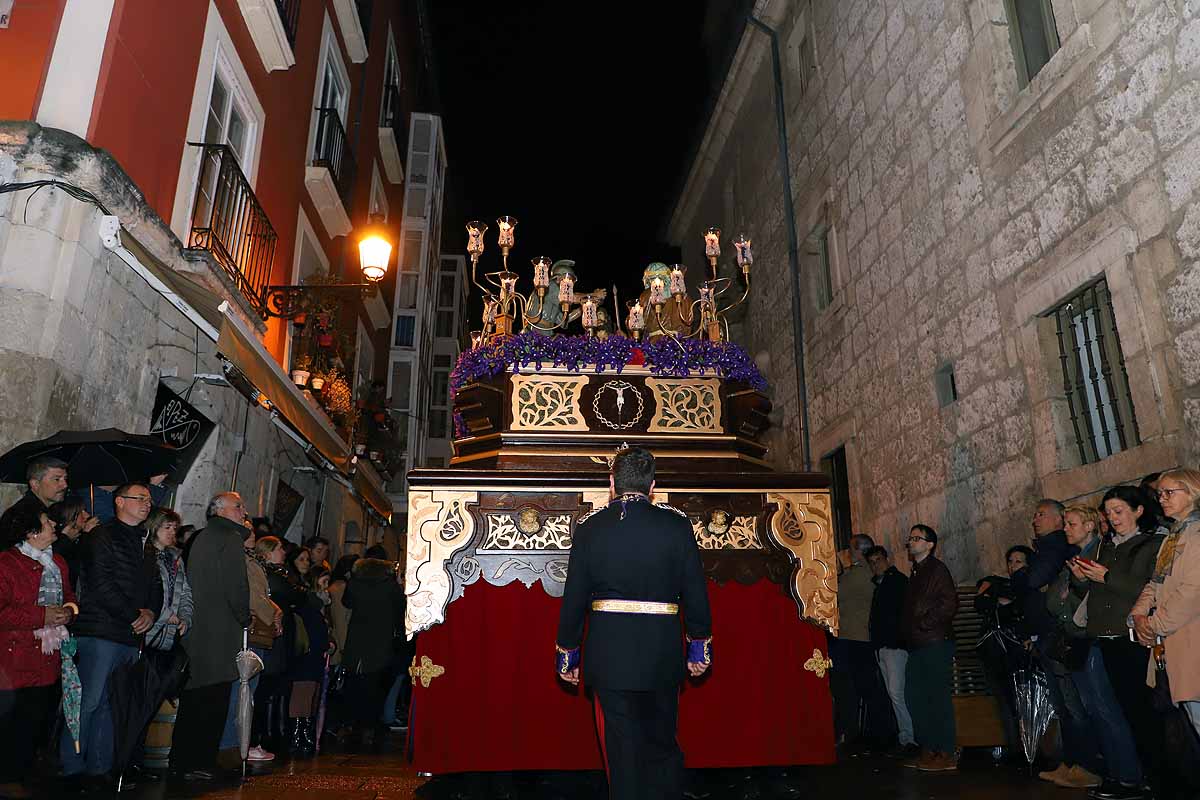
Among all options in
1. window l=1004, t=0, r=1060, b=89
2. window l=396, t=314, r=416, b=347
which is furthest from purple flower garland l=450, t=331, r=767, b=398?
window l=396, t=314, r=416, b=347

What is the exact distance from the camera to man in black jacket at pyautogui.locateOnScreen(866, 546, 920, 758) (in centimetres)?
603

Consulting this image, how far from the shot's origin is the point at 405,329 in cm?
1823

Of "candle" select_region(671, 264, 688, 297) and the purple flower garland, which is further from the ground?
"candle" select_region(671, 264, 688, 297)

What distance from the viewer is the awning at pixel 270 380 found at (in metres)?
6.88

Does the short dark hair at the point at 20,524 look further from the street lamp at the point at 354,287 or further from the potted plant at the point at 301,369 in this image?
the potted plant at the point at 301,369

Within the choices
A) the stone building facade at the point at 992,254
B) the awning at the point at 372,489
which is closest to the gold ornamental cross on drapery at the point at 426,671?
the stone building facade at the point at 992,254

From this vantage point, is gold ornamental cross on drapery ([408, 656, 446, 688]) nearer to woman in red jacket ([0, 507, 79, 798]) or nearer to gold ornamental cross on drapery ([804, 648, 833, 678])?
woman in red jacket ([0, 507, 79, 798])

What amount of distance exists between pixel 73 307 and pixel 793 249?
9.77 meters

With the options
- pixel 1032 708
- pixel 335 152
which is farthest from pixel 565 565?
pixel 335 152

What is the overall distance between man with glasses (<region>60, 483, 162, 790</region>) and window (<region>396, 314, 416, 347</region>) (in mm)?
13828

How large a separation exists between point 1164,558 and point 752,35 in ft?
42.2

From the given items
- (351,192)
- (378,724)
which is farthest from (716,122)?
(378,724)

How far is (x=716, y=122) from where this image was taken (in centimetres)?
1678

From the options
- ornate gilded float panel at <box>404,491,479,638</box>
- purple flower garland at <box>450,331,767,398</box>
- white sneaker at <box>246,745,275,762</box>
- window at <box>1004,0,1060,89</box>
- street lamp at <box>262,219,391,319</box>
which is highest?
window at <box>1004,0,1060,89</box>
